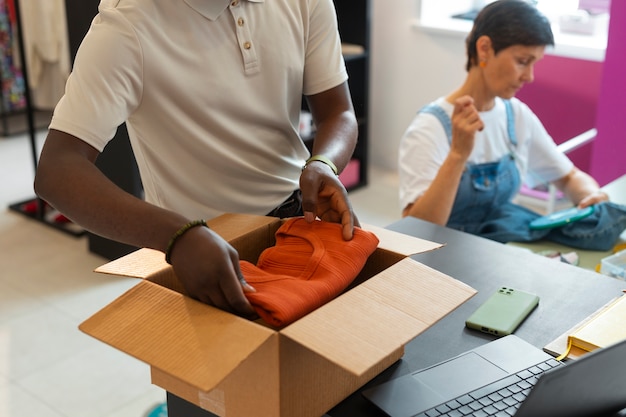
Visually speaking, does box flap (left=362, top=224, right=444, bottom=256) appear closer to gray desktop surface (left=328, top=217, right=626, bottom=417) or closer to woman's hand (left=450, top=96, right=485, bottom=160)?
gray desktop surface (left=328, top=217, right=626, bottom=417)

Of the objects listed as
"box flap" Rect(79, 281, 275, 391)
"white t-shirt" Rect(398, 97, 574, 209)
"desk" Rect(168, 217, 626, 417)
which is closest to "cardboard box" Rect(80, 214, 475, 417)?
"box flap" Rect(79, 281, 275, 391)

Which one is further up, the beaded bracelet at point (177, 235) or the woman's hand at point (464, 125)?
the beaded bracelet at point (177, 235)

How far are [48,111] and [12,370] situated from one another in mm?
2837

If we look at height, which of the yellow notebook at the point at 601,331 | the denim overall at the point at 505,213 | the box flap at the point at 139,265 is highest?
the box flap at the point at 139,265

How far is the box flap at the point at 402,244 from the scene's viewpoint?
1.22 m

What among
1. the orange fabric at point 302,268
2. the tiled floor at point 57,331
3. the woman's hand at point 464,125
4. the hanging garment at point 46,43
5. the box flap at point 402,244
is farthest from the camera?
the hanging garment at point 46,43

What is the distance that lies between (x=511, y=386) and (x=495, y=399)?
4cm

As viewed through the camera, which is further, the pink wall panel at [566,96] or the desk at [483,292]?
the pink wall panel at [566,96]

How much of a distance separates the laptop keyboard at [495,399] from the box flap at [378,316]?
0.52 feet

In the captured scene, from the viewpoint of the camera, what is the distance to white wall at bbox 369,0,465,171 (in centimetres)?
397

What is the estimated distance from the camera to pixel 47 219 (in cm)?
371

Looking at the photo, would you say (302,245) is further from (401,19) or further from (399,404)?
(401,19)

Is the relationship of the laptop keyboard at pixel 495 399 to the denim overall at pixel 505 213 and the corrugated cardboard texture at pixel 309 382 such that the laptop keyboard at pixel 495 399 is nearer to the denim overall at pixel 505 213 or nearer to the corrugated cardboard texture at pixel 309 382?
the corrugated cardboard texture at pixel 309 382

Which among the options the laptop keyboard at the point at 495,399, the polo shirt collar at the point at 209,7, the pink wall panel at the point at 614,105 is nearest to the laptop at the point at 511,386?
the laptop keyboard at the point at 495,399
